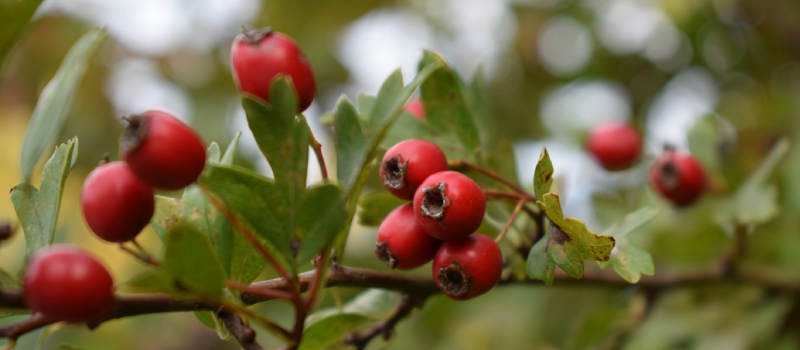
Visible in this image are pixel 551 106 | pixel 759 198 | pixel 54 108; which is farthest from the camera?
pixel 551 106

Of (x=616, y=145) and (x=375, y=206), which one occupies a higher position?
(x=375, y=206)

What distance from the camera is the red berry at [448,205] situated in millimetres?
844

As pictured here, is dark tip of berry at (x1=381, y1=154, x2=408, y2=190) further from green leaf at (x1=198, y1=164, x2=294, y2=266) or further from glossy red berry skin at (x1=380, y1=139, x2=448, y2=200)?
green leaf at (x1=198, y1=164, x2=294, y2=266)

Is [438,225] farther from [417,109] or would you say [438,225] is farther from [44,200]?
[44,200]

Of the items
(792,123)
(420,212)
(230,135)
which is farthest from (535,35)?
(420,212)

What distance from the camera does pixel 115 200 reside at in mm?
784

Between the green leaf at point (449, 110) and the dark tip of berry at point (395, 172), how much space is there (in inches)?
8.7

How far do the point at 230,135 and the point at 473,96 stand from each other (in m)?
1.95

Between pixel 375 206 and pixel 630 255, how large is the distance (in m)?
0.40

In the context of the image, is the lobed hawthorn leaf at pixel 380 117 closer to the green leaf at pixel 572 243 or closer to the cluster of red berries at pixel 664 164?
the green leaf at pixel 572 243

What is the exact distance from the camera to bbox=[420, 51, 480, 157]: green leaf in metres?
1.12

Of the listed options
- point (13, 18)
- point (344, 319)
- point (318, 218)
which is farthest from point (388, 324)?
point (13, 18)

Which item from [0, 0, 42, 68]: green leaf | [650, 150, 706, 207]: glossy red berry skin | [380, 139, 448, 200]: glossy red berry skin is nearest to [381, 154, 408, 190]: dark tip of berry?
[380, 139, 448, 200]: glossy red berry skin

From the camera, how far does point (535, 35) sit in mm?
2992
